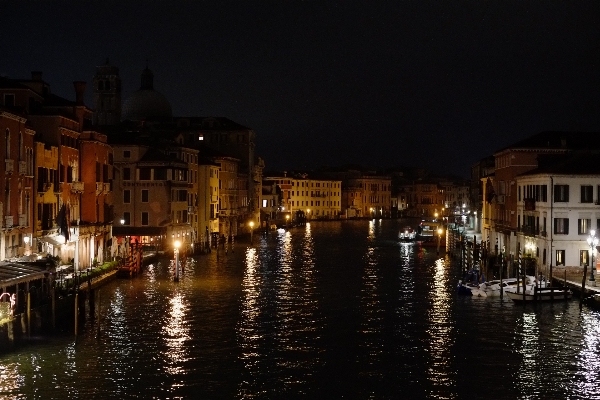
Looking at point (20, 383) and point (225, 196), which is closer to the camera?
point (20, 383)

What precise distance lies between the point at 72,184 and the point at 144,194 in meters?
14.9

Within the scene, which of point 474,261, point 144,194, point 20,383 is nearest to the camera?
point 20,383

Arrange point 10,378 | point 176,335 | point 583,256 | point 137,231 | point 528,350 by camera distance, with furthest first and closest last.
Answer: point 137,231 → point 583,256 → point 176,335 → point 528,350 → point 10,378

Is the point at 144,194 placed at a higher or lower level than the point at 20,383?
higher

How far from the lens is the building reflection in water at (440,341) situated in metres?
20.7

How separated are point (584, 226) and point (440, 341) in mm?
14807

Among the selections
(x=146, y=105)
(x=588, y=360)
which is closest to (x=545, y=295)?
(x=588, y=360)

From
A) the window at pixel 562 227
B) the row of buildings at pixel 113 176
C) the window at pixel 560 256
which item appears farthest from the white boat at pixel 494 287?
the row of buildings at pixel 113 176

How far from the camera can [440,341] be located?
25.6 metres

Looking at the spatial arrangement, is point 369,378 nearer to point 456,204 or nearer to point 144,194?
point 144,194

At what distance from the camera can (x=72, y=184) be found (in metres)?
38.2

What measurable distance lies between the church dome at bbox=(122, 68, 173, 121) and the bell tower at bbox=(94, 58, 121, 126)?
982 mm

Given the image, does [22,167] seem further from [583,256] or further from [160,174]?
[583,256]

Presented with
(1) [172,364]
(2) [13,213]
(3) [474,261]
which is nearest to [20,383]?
(1) [172,364]
